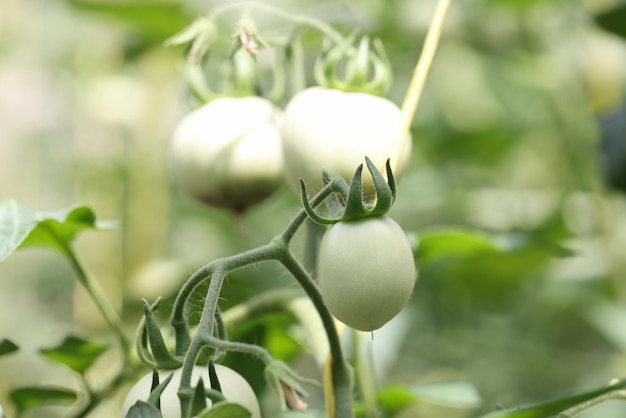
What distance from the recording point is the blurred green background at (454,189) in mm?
1351

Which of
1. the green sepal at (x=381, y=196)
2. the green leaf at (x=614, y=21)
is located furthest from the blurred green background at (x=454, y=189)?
the green sepal at (x=381, y=196)

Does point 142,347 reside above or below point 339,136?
below

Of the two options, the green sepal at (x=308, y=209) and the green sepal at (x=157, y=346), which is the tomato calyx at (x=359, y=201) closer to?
the green sepal at (x=308, y=209)

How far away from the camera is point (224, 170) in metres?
0.78

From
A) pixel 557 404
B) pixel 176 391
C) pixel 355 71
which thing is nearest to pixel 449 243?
pixel 355 71

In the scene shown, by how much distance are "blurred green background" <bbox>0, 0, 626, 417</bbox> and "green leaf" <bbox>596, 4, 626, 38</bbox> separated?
0.38ft

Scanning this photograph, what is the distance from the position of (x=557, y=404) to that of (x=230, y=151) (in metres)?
0.36

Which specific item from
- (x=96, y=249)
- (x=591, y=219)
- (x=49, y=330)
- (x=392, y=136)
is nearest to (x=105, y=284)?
(x=96, y=249)

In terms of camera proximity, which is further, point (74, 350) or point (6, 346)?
point (74, 350)

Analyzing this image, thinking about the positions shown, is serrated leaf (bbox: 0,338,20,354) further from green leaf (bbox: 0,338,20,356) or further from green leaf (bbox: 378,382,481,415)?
green leaf (bbox: 378,382,481,415)

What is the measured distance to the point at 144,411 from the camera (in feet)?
1.49

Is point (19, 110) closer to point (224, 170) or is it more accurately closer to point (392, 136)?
point (224, 170)

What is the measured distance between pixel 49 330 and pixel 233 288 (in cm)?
97

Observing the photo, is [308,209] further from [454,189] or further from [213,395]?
[454,189]
